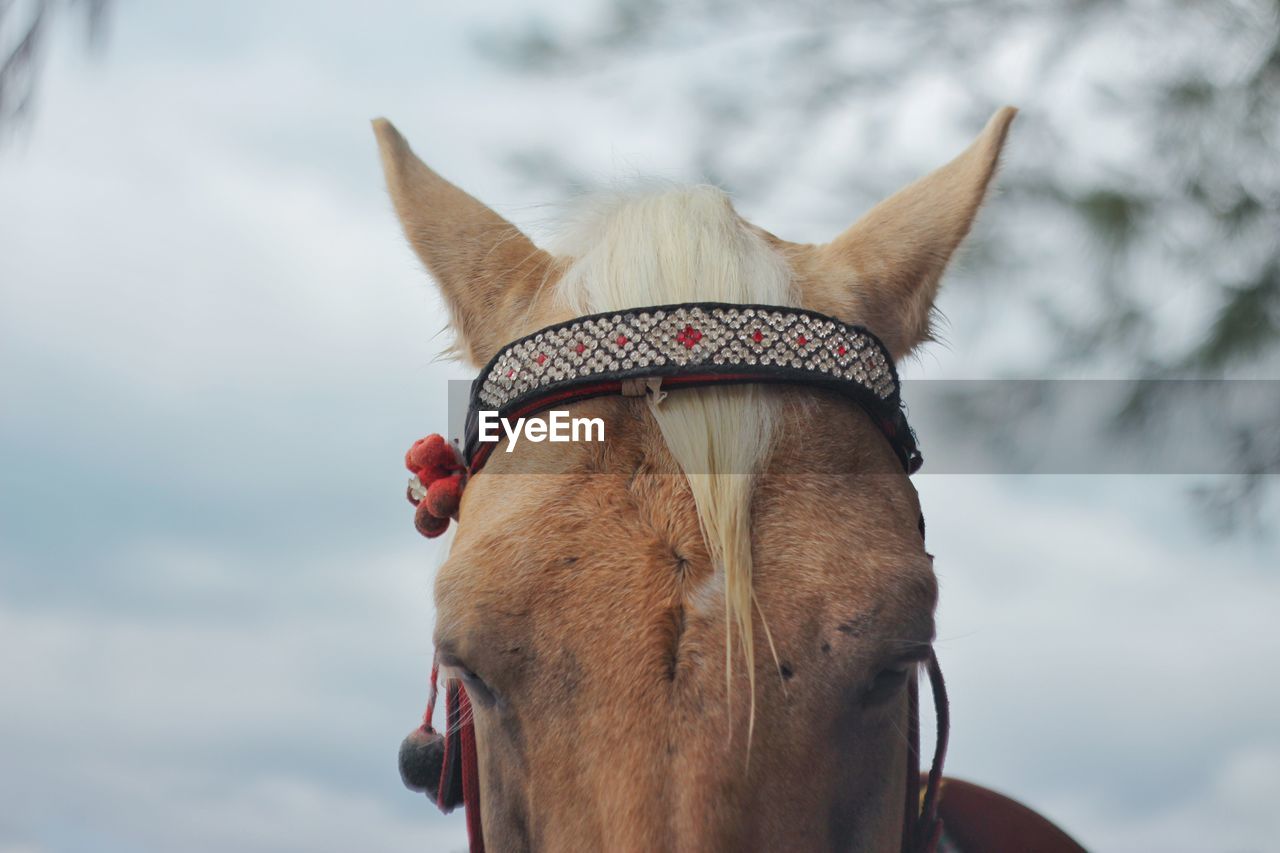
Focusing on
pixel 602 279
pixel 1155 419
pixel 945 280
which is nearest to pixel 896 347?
pixel 945 280

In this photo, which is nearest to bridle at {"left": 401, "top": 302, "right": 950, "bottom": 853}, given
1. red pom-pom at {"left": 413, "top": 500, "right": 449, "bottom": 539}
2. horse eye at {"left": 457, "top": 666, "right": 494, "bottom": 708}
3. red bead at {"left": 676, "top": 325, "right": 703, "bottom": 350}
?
red bead at {"left": 676, "top": 325, "right": 703, "bottom": 350}

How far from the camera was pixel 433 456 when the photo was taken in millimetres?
1844

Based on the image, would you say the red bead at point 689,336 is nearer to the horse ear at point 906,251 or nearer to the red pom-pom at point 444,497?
the horse ear at point 906,251

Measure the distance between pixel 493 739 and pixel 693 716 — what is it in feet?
1.13

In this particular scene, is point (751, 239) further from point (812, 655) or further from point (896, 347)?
point (812, 655)

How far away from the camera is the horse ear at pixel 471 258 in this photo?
1.79m

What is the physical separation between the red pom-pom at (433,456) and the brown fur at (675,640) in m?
0.25

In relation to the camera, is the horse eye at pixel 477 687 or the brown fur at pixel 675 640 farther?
the horse eye at pixel 477 687

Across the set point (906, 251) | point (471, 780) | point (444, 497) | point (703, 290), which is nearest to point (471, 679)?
point (471, 780)

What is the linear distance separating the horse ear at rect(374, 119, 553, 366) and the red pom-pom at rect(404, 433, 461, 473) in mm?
154

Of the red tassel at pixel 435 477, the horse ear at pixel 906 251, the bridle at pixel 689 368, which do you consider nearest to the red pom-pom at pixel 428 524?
the red tassel at pixel 435 477

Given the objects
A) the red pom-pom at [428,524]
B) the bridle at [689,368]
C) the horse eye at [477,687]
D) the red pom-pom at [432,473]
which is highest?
the bridle at [689,368]

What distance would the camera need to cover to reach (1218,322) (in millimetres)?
2771

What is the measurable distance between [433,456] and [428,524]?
0.37 ft
